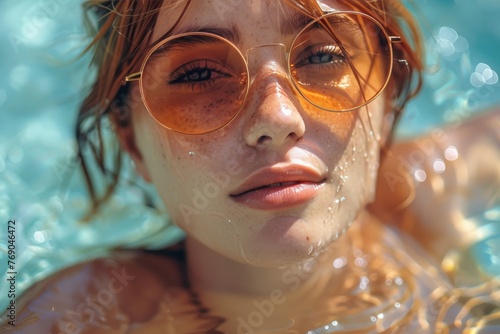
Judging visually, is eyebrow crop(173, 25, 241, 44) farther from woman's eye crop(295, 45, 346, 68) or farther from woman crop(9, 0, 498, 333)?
woman's eye crop(295, 45, 346, 68)

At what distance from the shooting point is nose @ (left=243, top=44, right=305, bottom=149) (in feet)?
6.00

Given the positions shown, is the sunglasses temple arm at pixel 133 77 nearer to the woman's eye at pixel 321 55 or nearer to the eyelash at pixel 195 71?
the eyelash at pixel 195 71

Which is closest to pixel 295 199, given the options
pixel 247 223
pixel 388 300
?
pixel 247 223

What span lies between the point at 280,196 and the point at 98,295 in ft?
2.61

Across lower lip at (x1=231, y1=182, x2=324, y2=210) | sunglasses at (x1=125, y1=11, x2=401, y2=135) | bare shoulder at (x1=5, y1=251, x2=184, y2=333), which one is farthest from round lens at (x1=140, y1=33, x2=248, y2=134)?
bare shoulder at (x1=5, y1=251, x2=184, y2=333)

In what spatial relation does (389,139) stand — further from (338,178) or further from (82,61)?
(82,61)

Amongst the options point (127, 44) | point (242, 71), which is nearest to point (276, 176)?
point (242, 71)

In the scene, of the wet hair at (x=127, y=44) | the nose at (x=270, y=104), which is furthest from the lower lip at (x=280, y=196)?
the wet hair at (x=127, y=44)

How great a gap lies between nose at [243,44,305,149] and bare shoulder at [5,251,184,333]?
2.63 ft

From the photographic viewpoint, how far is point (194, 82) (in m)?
1.98

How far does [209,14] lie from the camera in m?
1.92

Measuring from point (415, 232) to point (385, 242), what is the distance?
0.17 meters

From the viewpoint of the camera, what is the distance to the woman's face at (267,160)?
1.88 meters

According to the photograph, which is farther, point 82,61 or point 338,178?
point 82,61
